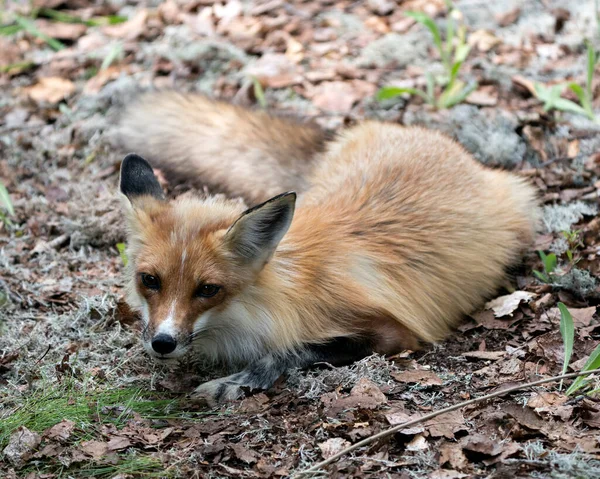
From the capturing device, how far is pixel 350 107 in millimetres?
7859

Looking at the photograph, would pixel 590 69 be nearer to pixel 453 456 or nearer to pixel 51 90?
pixel 453 456

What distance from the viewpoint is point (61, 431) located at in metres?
3.92

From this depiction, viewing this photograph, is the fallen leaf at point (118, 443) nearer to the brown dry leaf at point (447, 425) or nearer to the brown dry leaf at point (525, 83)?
the brown dry leaf at point (447, 425)

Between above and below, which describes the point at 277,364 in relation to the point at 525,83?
below

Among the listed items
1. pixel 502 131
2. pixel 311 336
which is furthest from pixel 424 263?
pixel 502 131

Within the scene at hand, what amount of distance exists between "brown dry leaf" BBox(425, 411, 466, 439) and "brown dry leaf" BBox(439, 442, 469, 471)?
74mm

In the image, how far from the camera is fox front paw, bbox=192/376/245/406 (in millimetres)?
4508

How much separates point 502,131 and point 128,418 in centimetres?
461

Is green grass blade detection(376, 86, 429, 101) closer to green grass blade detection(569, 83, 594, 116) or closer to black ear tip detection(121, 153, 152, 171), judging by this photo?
green grass blade detection(569, 83, 594, 116)

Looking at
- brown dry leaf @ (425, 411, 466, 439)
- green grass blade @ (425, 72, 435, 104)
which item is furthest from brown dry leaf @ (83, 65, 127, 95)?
brown dry leaf @ (425, 411, 466, 439)

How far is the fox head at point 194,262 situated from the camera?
13.9 feet

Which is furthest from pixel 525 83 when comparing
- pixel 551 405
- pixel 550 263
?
pixel 551 405

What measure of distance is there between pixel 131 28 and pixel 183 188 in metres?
3.55

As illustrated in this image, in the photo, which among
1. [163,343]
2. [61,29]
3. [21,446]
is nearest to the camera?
[21,446]
